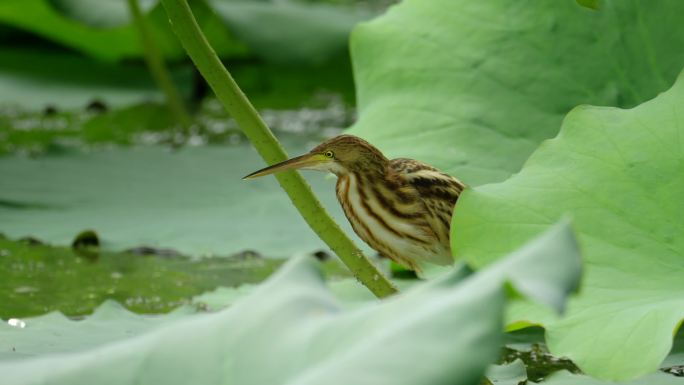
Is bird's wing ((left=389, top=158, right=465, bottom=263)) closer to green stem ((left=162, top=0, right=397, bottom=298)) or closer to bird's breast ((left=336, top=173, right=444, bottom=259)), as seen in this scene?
bird's breast ((left=336, top=173, right=444, bottom=259))

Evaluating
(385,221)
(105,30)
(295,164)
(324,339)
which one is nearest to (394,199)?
(385,221)

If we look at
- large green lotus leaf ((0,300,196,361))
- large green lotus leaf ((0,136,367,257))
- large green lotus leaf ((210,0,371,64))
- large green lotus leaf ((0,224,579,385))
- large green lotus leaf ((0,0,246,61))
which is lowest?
large green lotus leaf ((0,224,579,385))

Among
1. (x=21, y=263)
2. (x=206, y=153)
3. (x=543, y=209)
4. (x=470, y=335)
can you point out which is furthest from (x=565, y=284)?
(x=206, y=153)

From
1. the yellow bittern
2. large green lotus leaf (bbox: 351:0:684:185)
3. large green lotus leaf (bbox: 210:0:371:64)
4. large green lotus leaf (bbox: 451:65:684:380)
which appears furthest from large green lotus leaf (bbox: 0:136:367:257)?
large green lotus leaf (bbox: 451:65:684:380)

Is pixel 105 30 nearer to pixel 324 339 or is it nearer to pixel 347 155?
pixel 347 155

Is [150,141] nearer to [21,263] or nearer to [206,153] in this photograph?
[206,153]

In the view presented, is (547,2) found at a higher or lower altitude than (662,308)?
higher
